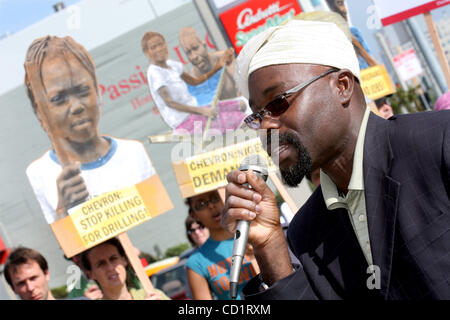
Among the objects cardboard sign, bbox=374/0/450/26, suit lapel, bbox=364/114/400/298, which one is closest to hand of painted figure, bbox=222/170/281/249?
suit lapel, bbox=364/114/400/298

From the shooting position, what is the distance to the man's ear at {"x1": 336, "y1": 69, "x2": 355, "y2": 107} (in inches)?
63.8

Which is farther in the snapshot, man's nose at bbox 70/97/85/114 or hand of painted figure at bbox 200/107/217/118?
hand of painted figure at bbox 200/107/217/118

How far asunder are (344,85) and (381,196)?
378mm

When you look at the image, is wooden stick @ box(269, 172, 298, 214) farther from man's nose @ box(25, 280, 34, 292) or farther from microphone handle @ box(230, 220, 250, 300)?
man's nose @ box(25, 280, 34, 292)

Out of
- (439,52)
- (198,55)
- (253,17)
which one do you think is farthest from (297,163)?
(439,52)

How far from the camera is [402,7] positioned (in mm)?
5188

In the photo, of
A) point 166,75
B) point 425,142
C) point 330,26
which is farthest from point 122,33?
point 425,142

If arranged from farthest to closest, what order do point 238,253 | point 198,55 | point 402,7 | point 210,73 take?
point 198,55 → point 210,73 → point 402,7 → point 238,253

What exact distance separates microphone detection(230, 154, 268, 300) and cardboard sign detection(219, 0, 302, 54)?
Result: 3.41m

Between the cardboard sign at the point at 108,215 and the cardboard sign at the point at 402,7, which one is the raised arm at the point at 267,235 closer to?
the cardboard sign at the point at 108,215

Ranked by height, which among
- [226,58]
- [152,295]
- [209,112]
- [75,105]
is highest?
[75,105]

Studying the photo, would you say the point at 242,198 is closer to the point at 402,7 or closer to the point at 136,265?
the point at 136,265
